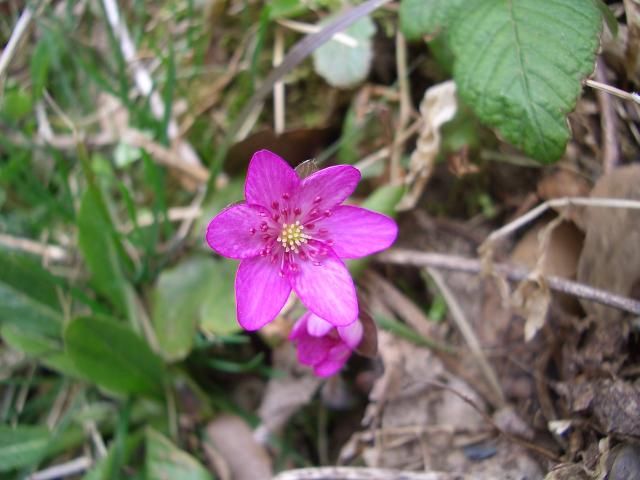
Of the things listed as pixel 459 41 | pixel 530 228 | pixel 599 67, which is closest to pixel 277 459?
pixel 530 228

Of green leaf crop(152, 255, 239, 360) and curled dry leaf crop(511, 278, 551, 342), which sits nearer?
curled dry leaf crop(511, 278, 551, 342)

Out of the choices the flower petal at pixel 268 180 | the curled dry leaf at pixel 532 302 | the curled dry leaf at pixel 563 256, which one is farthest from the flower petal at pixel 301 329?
the curled dry leaf at pixel 563 256

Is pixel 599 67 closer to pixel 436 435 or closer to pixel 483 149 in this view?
pixel 483 149

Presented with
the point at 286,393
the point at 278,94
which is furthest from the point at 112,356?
the point at 278,94

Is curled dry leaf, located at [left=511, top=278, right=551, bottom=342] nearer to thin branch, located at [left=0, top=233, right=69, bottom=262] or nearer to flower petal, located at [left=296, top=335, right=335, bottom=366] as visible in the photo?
flower petal, located at [left=296, top=335, right=335, bottom=366]

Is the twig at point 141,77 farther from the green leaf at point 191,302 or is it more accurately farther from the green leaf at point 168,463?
the green leaf at point 168,463

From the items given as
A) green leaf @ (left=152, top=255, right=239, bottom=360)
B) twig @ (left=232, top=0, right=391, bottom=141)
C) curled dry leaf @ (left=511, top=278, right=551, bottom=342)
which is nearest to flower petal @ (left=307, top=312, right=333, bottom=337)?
green leaf @ (left=152, top=255, right=239, bottom=360)

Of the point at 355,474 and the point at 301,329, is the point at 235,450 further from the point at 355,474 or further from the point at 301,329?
the point at 301,329
